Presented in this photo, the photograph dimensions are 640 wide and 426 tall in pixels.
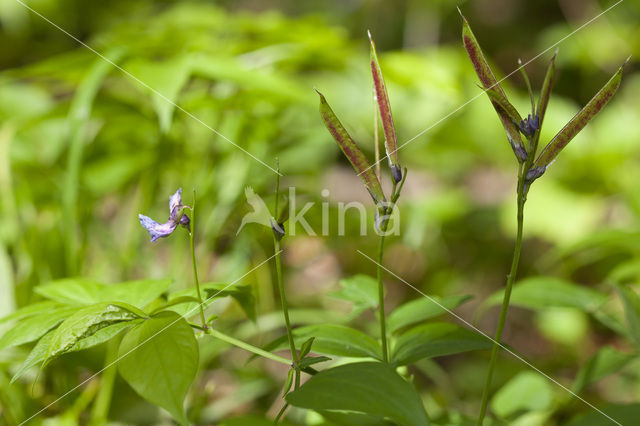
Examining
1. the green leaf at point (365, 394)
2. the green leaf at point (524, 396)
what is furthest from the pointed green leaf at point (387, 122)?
the green leaf at point (524, 396)

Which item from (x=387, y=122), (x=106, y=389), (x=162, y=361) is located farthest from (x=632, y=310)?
(x=106, y=389)

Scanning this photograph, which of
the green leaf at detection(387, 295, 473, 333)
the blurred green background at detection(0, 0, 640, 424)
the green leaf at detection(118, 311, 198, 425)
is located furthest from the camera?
the blurred green background at detection(0, 0, 640, 424)

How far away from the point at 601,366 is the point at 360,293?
0.27 meters

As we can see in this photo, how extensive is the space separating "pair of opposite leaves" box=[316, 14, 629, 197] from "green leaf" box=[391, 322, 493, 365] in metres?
0.11

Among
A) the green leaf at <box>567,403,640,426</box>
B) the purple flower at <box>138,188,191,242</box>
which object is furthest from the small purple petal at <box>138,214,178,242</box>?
the green leaf at <box>567,403,640,426</box>

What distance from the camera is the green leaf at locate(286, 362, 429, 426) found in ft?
0.96

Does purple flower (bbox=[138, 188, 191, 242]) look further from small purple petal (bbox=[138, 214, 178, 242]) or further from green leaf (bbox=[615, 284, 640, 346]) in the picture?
green leaf (bbox=[615, 284, 640, 346])

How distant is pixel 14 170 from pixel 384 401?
2.68 ft

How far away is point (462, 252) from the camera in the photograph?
145 cm

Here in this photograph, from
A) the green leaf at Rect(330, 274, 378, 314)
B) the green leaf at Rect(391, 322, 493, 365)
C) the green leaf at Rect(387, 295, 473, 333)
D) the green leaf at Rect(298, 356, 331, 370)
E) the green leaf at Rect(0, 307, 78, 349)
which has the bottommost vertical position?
the green leaf at Rect(391, 322, 493, 365)

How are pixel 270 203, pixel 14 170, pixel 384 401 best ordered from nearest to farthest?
pixel 384 401 → pixel 270 203 → pixel 14 170

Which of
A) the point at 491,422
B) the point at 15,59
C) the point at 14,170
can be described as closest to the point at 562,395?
the point at 491,422

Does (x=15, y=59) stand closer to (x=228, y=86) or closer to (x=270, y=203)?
(x=228, y=86)

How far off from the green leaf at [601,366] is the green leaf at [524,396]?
0.06 metres
